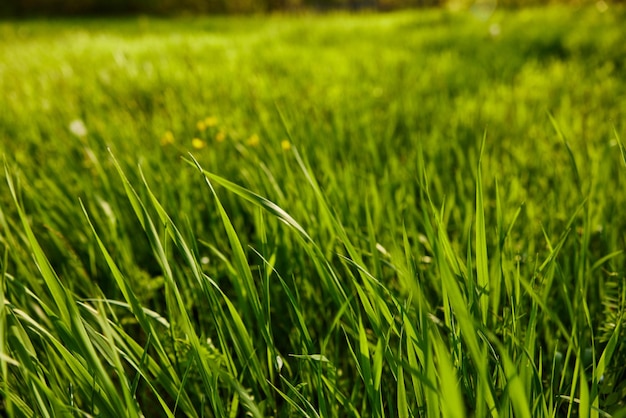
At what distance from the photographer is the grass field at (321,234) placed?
0.51 m

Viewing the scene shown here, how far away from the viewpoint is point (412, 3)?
41.3 ft

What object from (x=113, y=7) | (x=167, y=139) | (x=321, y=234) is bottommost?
(x=321, y=234)

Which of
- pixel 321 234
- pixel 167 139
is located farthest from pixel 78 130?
pixel 321 234

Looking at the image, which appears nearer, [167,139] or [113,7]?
[167,139]

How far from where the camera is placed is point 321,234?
836mm

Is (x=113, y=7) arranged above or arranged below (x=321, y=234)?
above

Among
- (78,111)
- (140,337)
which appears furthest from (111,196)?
(78,111)

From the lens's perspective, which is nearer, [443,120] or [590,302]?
[590,302]

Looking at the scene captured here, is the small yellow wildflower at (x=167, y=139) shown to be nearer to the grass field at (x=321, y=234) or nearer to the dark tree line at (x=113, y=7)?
the grass field at (x=321, y=234)

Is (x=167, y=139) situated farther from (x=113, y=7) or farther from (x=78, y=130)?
(x=113, y=7)

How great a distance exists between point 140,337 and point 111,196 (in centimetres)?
40

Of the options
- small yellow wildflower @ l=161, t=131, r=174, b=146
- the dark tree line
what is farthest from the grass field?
the dark tree line

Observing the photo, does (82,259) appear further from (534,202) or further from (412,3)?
(412,3)

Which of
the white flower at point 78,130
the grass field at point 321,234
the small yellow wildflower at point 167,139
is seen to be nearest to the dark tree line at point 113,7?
the grass field at point 321,234
